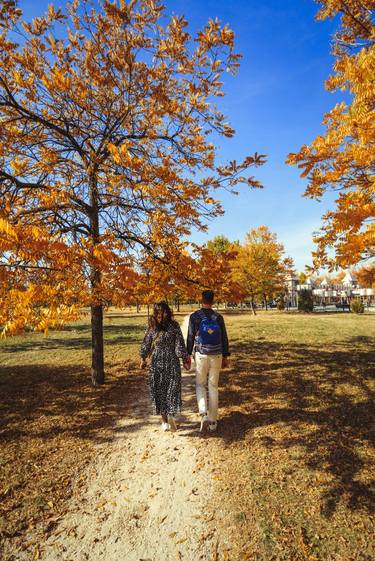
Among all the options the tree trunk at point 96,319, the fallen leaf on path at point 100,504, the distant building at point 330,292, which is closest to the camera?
the fallen leaf on path at point 100,504

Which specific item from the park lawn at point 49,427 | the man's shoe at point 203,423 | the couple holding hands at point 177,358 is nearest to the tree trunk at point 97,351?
the park lawn at point 49,427

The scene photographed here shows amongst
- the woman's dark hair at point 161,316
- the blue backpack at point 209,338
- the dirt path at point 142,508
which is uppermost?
the woman's dark hair at point 161,316

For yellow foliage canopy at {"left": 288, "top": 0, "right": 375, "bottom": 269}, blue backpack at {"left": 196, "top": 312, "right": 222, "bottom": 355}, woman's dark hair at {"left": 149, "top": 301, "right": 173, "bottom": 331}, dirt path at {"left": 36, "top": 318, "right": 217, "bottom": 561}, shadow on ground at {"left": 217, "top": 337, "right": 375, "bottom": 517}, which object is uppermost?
yellow foliage canopy at {"left": 288, "top": 0, "right": 375, "bottom": 269}

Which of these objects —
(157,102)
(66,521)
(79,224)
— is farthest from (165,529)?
(157,102)

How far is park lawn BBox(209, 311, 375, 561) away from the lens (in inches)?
104

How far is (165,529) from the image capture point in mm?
2850

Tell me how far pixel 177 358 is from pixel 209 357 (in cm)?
55

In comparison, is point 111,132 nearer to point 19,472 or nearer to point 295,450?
point 19,472

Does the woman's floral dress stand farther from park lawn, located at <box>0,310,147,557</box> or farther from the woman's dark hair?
park lawn, located at <box>0,310,147,557</box>

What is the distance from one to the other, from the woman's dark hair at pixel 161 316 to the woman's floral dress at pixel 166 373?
0.07 meters

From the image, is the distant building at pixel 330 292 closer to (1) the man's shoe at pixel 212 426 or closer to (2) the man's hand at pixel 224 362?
(2) the man's hand at pixel 224 362

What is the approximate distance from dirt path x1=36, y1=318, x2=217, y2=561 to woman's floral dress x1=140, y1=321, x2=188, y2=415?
1.63ft

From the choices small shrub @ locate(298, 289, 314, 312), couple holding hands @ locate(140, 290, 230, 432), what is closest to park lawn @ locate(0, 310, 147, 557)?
couple holding hands @ locate(140, 290, 230, 432)

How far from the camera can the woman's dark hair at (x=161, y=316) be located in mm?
4754
